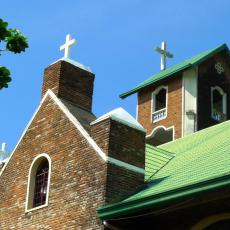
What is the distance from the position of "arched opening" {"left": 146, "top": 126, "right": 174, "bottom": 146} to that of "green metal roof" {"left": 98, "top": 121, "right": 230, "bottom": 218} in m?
14.6

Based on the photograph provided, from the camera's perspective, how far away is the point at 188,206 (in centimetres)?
1327

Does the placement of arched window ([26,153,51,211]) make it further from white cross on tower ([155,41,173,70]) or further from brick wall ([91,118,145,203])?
white cross on tower ([155,41,173,70])

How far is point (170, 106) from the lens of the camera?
3394cm

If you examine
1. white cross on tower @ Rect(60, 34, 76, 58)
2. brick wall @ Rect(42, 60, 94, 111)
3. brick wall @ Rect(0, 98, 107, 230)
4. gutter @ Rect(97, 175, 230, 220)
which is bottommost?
gutter @ Rect(97, 175, 230, 220)

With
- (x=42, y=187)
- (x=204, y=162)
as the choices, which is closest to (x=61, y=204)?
(x=42, y=187)

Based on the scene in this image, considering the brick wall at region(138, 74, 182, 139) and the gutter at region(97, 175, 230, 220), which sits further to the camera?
the brick wall at region(138, 74, 182, 139)

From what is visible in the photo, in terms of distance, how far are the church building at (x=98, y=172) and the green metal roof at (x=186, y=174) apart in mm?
22

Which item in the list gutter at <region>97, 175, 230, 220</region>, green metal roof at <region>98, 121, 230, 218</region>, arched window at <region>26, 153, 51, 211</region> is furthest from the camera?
arched window at <region>26, 153, 51, 211</region>

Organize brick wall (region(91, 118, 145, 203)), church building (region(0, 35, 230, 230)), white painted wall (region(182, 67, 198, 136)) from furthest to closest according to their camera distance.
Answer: white painted wall (region(182, 67, 198, 136))
brick wall (region(91, 118, 145, 203))
church building (region(0, 35, 230, 230))

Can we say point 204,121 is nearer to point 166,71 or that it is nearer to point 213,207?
point 166,71

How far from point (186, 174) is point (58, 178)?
3281 millimetres

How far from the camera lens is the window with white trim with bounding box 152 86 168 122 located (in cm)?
3438

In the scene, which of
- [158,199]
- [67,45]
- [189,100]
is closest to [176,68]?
[189,100]

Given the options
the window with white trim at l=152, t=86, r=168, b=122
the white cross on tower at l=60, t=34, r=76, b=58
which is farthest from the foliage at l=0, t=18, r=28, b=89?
the window with white trim at l=152, t=86, r=168, b=122
